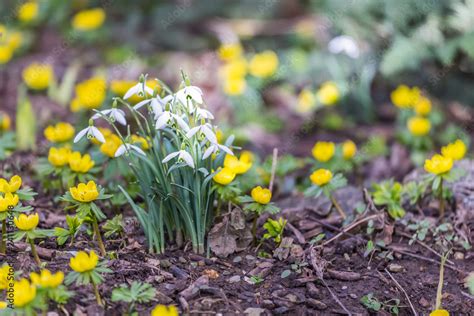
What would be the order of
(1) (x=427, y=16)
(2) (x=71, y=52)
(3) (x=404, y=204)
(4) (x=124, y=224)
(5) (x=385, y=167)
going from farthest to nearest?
(2) (x=71, y=52)
(1) (x=427, y=16)
(5) (x=385, y=167)
(3) (x=404, y=204)
(4) (x=124, y=224)

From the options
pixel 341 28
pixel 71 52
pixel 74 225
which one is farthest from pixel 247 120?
pixel 74 225

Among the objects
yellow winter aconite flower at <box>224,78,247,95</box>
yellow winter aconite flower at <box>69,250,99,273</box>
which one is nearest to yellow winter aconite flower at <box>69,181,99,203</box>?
yellow winter aconite flower at <box>69,250,99,273</box>

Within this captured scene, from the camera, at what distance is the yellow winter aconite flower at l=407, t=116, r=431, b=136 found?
3412 mm

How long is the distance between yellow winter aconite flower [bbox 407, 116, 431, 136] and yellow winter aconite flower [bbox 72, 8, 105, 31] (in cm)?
243

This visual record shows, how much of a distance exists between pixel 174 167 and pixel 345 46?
8.06 ft

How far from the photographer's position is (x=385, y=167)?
341cm

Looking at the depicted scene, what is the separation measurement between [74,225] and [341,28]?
104 inches

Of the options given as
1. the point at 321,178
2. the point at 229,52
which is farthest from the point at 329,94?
the point at 321,178

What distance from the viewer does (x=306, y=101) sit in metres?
4.02

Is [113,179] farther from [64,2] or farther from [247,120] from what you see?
[64,2]

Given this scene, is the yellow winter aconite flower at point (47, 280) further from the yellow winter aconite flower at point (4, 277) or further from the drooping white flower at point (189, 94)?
the drooping white flower at point (189, 94)

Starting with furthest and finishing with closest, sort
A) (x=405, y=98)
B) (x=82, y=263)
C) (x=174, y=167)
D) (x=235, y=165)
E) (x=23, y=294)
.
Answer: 1. (x=405, y=98)
2. (x=235, y=165)
3. (x=174, y=167)
4. (x=82, y=263)
5. (x=23, y=294)

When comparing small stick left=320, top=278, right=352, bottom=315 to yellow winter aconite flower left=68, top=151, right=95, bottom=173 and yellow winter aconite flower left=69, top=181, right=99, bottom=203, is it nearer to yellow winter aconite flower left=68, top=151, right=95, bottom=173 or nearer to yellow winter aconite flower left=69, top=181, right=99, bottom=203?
yellow winter aconite flower left=69, top=181, right=99, bottom=203

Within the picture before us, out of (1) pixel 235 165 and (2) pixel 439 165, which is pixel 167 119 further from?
(2) pixel 439 165
